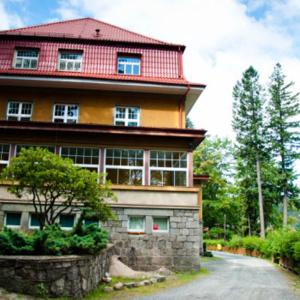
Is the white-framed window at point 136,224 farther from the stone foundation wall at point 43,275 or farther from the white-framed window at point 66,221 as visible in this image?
the stone foundation wall at point 43,275

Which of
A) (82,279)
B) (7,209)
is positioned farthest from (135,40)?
(82,279)

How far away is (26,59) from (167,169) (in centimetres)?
997

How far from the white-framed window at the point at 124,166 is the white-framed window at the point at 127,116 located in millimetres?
2310

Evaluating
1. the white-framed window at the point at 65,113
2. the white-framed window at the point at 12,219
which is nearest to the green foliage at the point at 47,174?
the white-framed window at the point at 12,219

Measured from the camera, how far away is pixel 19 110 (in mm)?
17891

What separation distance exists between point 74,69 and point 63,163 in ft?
32.3

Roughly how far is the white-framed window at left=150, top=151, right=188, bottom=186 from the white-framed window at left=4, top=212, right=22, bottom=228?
6.09 m

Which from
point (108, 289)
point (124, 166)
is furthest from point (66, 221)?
point (108, 289)

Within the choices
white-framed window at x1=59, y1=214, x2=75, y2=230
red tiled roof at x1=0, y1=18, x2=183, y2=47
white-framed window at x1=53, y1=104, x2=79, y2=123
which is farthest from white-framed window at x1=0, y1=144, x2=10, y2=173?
red tiled roof at x1=0, y1=18, x2=183, y2=47

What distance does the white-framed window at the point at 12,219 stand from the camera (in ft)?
48.8

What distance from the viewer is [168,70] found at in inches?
750

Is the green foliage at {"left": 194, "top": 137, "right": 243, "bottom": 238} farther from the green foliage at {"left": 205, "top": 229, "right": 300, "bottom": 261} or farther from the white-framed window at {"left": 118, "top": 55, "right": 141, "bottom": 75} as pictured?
the white-framed window at {"left": 118, "top": 55, "right": 141, "bottom": 75}

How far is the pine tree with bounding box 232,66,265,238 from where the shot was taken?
40013 millimetres

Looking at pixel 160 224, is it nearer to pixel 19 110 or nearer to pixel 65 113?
pixel 65 113
